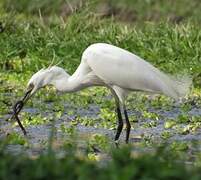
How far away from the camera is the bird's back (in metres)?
8.09

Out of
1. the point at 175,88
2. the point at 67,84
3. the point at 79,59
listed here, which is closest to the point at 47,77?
the point at 67,84

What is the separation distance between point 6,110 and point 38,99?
0.94m

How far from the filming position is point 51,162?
382 cm

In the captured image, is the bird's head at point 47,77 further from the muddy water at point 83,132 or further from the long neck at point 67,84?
the muddy water at point 83,132

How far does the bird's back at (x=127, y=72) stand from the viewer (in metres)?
8.09

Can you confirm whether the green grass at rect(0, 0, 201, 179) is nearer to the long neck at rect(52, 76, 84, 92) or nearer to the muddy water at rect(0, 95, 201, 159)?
the muddy water at rect(0, 95, 201, 159)

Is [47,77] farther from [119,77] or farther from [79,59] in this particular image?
[79,59]

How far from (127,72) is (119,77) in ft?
0.30

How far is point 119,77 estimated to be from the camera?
8180 mm

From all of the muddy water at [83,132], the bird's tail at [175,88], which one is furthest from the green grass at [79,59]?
the bird's tail at [175,88]

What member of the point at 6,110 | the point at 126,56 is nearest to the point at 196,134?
the point at 126,56

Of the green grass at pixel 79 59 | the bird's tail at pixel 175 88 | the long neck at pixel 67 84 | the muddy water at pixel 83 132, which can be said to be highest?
the bird's tail at pixel 175 88

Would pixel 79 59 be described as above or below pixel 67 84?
below

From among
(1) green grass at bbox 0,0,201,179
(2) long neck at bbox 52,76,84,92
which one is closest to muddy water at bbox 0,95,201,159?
(1) green grass at bbox 0,0,201,179
